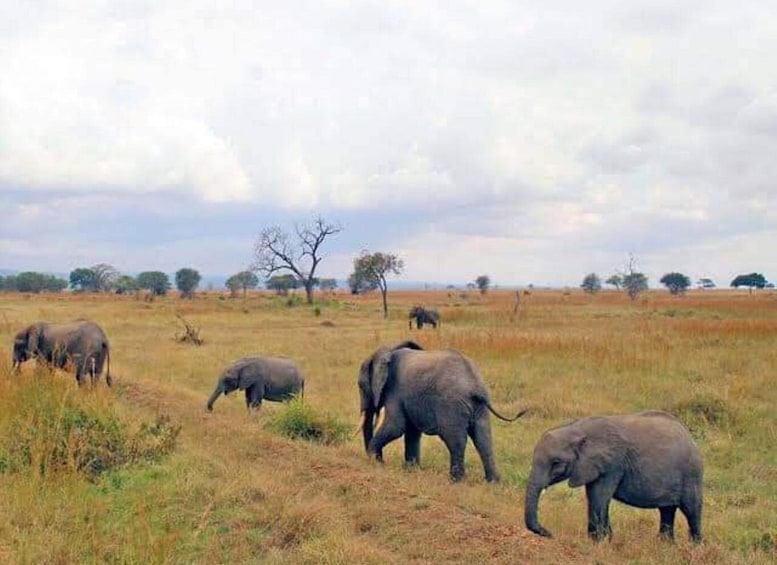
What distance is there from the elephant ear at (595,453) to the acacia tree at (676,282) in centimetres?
10122

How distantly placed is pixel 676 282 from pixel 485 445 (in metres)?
99.9

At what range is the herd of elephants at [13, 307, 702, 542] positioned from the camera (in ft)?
25.4

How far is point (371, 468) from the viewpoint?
1018 cm

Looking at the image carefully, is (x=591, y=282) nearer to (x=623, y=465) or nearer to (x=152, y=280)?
(x=152, y=280)

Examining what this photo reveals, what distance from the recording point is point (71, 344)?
55.1ft

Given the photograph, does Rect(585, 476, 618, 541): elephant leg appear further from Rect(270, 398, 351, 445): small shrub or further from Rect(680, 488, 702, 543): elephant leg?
Rect(270, 398, 351, 445): small shrub

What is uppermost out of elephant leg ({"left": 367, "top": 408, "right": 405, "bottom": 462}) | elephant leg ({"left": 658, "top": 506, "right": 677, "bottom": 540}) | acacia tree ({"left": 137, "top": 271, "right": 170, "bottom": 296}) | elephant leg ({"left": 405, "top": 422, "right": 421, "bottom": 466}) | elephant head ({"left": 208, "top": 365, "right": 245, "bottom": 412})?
acacia tree ({"left": 137, "top": 271, "right": 170, "bottom": 296})

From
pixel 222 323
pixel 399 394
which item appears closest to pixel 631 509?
pixel 399 394

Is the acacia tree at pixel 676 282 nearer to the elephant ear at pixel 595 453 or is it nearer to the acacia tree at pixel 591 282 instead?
the acacia tree at pixel 591 282

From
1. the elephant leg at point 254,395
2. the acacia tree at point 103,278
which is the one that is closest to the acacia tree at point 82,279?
the acacia tree at point 103,278

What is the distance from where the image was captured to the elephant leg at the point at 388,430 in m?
10.8

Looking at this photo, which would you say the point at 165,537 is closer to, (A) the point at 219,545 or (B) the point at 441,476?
(A) the point at 219,545

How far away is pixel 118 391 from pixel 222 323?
20982 millimetres

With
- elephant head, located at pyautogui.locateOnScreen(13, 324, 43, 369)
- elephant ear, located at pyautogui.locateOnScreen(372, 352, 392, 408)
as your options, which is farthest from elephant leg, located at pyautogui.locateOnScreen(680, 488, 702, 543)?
elephant head, located at pyautogui.locateOnScreen(13, 324, 43, 369)
